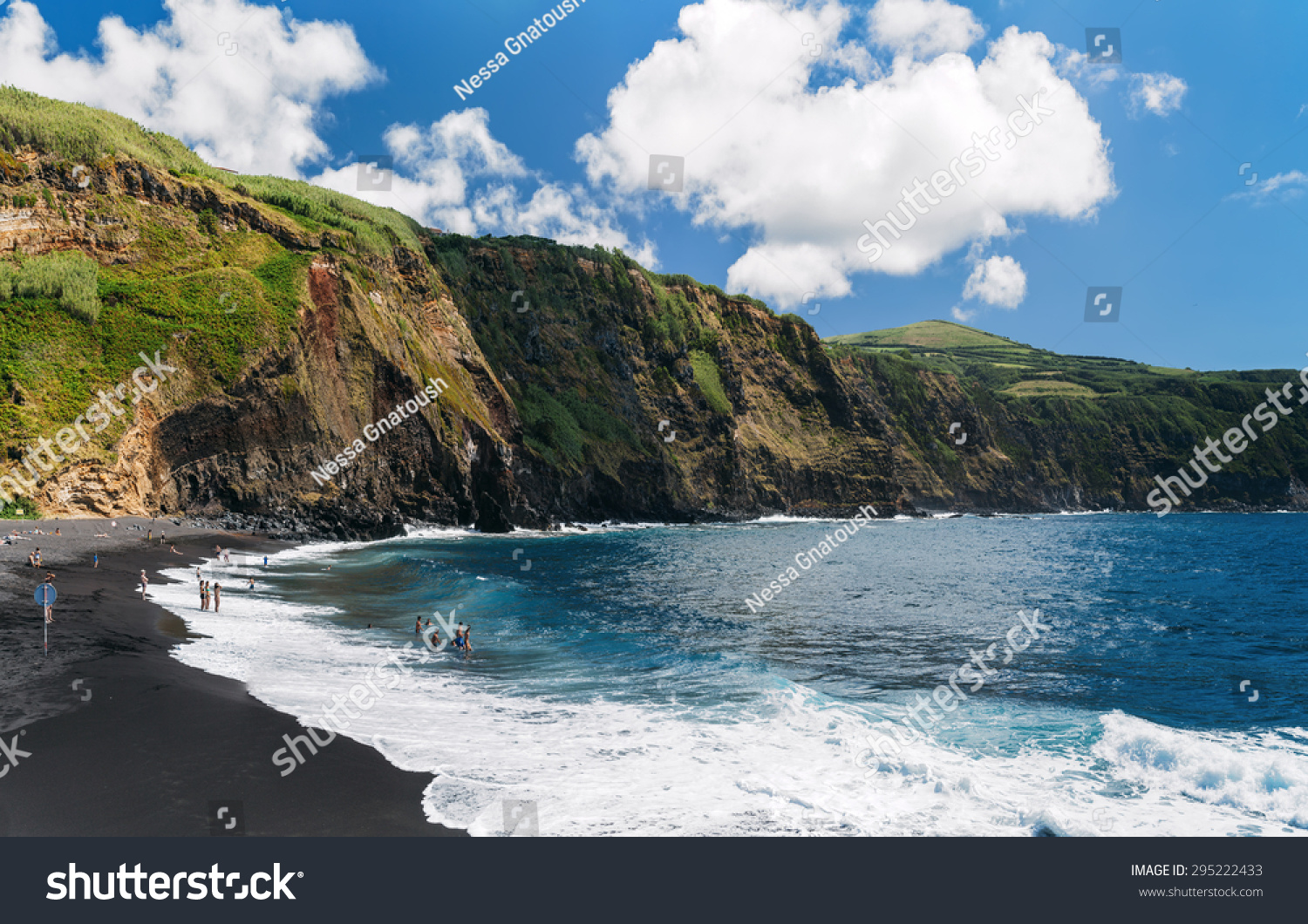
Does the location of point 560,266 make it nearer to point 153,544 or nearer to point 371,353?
point 371,353

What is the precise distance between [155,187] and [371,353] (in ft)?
69.0

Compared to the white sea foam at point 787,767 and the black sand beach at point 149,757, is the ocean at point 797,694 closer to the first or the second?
the white sea foam at point 787,767

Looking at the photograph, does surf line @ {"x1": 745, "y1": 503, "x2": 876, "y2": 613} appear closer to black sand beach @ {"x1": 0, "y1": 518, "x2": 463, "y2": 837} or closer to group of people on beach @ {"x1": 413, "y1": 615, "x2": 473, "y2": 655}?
group of people on beach @ {"x1": 413, "y1": 615, "x2": 473, "y2": 655}

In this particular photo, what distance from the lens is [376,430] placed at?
58.9 metres

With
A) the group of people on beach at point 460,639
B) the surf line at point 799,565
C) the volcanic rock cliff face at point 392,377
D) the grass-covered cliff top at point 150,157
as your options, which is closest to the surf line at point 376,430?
the volcanic rock cliff face at point 392,377

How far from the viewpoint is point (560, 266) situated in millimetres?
101375

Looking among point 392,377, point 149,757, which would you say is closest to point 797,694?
point 149,757

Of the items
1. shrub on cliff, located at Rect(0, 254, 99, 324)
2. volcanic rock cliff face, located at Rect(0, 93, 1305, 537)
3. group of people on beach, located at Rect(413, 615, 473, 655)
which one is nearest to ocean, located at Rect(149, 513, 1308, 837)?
group of people on beach, located at Rect(413, 615, 473, 655)

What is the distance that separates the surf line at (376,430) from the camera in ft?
182

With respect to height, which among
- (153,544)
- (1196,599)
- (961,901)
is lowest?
(961,901)

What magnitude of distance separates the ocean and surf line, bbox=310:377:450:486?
15.1 metres

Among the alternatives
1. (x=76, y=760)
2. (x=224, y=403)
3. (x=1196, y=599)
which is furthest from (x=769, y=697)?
(x=224, y=403)

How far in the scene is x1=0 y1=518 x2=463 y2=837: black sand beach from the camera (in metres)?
9.09

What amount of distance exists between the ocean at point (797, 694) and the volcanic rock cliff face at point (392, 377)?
14.0 m
